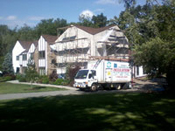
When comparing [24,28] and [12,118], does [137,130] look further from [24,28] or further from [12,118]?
[24,28]

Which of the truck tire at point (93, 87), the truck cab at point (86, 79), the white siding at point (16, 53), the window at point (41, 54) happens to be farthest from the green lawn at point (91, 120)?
the white siding at point (16, 53)

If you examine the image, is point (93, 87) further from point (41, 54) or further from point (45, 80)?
point (41, 54)

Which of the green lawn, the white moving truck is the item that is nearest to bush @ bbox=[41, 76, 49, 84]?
Result: the white moving truck

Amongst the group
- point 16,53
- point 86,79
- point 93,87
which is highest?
point 16,53

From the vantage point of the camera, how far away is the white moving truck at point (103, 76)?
2267cm

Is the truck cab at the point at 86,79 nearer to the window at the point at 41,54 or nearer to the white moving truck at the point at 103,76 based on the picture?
the white moving truck at the point at 103,76

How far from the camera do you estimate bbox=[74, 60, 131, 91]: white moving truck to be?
22672 mm

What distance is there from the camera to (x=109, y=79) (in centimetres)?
2411

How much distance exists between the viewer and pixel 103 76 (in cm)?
2355

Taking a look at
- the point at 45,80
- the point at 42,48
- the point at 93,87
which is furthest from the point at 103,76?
the point at 42,48

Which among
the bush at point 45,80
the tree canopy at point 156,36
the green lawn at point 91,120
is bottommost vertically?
the green lawn at point 91,120

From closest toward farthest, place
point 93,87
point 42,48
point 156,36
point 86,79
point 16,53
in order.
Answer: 1. point 156,36
2. point 86,79
3. point 93,87
4. point 42,48
5. point 16,53

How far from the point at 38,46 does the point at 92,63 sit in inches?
915

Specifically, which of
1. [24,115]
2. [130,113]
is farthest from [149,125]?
[24,115]
